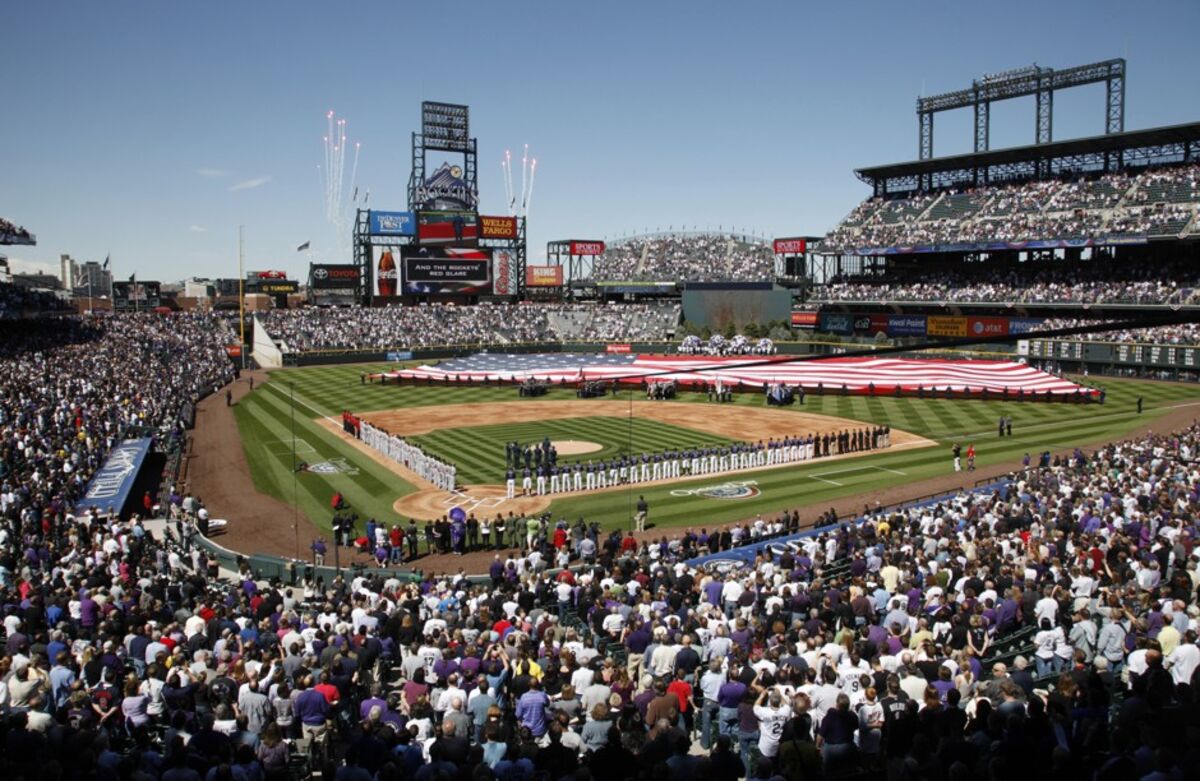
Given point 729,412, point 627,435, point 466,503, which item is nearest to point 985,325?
point 729,412

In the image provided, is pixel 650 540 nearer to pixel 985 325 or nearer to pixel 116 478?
pixel 116 478

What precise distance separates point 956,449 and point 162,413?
104ft

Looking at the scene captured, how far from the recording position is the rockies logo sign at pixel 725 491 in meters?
29.4

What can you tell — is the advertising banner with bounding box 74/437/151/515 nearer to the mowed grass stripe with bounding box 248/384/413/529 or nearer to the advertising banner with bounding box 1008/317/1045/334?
the mowed grass stripe with bounding box 248/384/413/529

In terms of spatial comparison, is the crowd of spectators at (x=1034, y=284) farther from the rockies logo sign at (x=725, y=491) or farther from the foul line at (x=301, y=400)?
the foul line at (x=301, y=400)

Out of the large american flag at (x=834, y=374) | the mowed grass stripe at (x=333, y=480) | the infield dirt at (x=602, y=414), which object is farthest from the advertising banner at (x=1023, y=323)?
the mowed grass stripe at (x=333, y=480)

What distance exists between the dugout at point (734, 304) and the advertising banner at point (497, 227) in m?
19.2

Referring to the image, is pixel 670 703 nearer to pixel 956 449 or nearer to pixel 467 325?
pixel 956 449

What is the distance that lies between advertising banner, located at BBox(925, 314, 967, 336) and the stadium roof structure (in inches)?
577

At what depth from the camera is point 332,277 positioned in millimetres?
95312

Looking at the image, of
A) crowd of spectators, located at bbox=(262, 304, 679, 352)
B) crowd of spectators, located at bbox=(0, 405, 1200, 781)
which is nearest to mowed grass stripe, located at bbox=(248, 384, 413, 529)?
crowd of spectators, located at bbox=(0, 405, 1200, 781)

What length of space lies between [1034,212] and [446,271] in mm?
53870

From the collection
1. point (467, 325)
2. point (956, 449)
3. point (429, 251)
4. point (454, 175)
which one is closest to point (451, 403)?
point (956, 449)

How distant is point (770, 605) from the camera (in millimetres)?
13141
